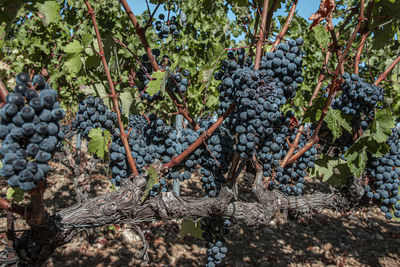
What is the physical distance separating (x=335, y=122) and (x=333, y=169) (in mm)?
713

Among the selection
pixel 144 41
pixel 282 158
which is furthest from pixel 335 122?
pixel 144 41

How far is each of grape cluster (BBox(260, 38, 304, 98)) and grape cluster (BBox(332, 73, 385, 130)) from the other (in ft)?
1.77

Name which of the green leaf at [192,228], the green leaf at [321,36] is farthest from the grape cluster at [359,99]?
the green leaf at [192,228]

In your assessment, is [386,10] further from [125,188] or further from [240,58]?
[125,188]

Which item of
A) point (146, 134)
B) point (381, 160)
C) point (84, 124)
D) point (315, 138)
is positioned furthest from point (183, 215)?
point (381, 160)

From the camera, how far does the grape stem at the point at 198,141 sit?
5.73ft

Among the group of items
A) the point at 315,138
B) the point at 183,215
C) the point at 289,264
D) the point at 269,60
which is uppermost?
the point at 269,60

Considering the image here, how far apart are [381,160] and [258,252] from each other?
333 centimetres

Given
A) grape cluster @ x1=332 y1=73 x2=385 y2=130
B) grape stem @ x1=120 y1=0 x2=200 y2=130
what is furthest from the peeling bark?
grape cluster @ x1=332 y1=73 x2=385 y2=130

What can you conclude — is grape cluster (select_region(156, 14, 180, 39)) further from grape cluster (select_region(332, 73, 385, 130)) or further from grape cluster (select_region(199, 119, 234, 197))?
grape cluster (select_region(332, 73, 385, 130))

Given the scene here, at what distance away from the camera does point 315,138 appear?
2.03 metres

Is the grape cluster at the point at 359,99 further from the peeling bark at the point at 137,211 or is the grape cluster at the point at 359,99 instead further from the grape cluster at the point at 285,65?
the peeling bark at the point at 137,211

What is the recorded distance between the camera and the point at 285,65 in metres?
1.60

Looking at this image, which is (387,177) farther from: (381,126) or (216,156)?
(216,156)
